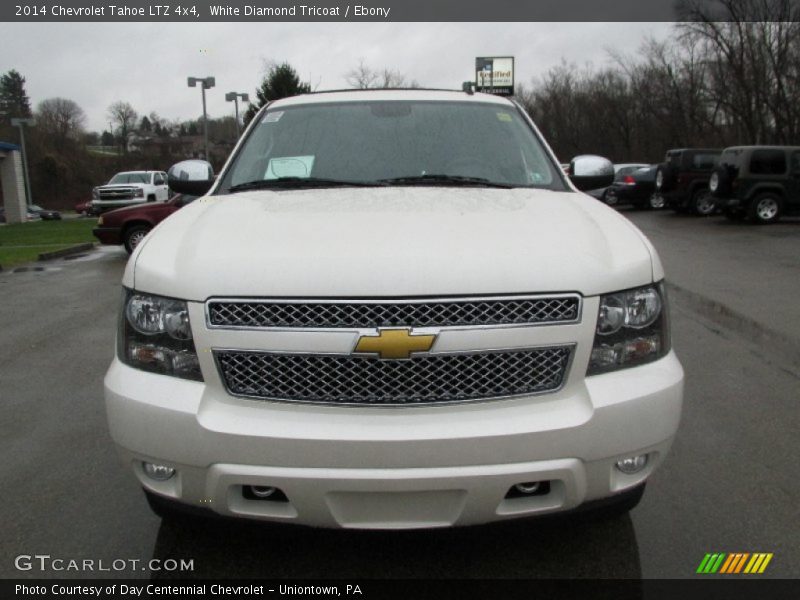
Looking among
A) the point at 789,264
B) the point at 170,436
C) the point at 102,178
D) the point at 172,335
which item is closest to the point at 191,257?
the point at 172,335

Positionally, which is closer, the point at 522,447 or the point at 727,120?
the point at 522,447

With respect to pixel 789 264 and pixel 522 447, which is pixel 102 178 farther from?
pixel 522 447

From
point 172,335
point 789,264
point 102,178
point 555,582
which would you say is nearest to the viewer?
point 172,335

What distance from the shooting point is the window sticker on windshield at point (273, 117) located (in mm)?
3950

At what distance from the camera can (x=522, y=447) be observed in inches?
84.1

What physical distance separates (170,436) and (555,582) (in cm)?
147

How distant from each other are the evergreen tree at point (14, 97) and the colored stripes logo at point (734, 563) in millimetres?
73349

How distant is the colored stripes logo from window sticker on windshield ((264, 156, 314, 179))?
8.06ft

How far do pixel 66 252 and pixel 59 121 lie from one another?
60.5m

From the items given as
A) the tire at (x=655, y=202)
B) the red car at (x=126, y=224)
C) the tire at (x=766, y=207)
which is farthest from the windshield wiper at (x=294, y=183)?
the tire at (x=655, y=202)

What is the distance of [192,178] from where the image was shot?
4.18 meters

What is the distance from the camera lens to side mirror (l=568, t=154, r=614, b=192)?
4273mm

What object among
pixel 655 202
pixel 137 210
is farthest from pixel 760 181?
→ pixel 137 210

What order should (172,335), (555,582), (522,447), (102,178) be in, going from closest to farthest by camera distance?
(522,447)
(172,335)
(555,582)
(102,178)
